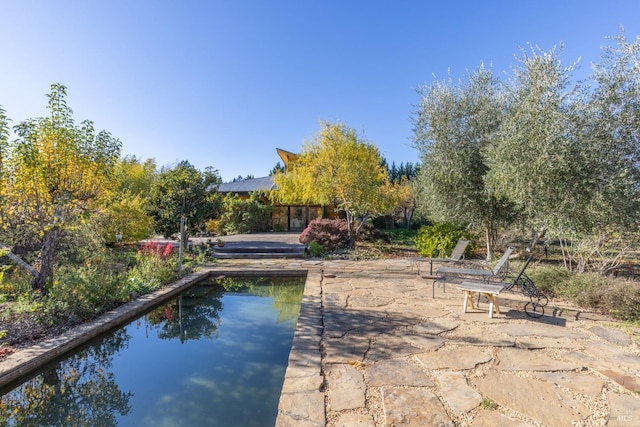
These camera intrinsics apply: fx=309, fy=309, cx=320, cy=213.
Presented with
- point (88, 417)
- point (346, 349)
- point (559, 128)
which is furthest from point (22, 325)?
point (559, 128)

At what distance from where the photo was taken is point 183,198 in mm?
9852

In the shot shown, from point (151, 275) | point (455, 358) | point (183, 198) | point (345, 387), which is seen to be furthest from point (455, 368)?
point (183, 198)

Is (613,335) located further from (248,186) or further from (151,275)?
(248,186)

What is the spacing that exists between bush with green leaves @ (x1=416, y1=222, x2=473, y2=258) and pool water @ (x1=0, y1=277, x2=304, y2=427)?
752 centimetres

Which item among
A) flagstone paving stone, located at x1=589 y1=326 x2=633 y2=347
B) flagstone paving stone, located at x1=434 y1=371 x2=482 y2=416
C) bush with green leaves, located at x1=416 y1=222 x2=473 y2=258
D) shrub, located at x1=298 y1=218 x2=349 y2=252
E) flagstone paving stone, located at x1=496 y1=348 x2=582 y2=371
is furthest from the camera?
shrub, located at x1=298 y1=218 x2=349 y2=252

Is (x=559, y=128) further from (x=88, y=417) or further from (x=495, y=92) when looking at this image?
(x=88, y=417)

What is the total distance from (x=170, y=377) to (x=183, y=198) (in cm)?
709

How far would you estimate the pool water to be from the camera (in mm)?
2938

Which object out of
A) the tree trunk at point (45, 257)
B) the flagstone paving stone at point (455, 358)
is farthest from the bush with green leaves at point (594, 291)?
the tree trunk at point (45, 257)

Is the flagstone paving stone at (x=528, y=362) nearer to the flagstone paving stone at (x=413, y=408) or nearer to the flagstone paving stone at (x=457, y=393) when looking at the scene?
the flagstone paving stone at (x=457, y=393)

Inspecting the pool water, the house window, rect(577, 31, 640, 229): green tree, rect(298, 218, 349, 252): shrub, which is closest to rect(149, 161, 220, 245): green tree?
rect(298, 218, 349, 252): shrub

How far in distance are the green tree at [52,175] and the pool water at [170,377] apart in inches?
93.5

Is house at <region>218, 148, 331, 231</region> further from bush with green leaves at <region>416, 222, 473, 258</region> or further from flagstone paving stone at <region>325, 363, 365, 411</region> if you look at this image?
flagstone paving stone at <region>325, 363, 365, 411</region>

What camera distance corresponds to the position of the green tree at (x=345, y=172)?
45.8ft
